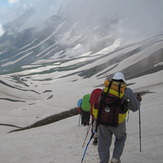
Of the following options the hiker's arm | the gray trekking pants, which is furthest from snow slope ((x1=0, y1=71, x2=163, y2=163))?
the hiker's arm

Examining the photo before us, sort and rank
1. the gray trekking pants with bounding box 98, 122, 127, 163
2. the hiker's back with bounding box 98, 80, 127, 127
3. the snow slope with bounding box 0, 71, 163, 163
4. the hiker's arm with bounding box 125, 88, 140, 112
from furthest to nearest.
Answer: the snow slope with bounding box 0, 71, 163, 163 < the gray trekking pants with bounding box 98, 122, 127, 163 < the hiker's arm with bounding box 125, 88, 140, 112 < the hiker's back with bounding box 98, 80, 127, 127

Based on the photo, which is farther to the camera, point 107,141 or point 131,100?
point 107,141

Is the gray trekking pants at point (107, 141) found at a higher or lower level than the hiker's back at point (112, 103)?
lower

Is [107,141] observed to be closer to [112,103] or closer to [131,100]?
[112,103]

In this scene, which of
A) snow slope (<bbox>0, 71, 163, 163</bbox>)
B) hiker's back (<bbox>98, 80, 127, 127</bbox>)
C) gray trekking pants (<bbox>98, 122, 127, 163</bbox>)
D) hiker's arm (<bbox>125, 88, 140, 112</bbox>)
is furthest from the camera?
snow slope (<bbox>0, 71, 163, 163</bbox>)

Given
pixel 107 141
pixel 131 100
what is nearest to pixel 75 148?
pixel 107 141

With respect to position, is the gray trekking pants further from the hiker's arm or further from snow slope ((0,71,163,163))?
snow slope ((0,71,163,163))

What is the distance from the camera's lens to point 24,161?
11.2 m

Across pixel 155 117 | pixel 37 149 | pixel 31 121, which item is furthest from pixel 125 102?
pixel 31 121

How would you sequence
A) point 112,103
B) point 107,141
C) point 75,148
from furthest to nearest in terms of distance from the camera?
point 75,148 < point 107,141 < point 112,103

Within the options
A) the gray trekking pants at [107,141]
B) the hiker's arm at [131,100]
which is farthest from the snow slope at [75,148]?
the hiker's arm at [131,100]

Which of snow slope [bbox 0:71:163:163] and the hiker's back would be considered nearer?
the hiker's back

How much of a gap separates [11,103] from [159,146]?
161 feet

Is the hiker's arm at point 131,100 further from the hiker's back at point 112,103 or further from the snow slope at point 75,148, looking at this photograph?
the snow slope at point 75,148
